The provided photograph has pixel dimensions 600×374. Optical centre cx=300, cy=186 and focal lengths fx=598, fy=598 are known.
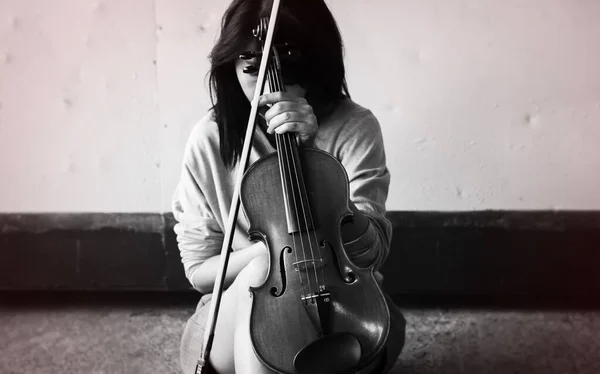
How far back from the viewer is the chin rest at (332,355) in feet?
2.50

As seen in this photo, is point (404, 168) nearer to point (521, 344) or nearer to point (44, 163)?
point (521, 344)

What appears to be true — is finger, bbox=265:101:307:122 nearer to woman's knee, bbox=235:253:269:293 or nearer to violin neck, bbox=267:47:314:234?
violin neck, bbox=267:47:314:234

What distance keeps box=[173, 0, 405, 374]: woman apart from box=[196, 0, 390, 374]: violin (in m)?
0.04

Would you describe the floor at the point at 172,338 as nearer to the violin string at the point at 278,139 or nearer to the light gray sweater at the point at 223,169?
the light gray sweater at the point at 223,169

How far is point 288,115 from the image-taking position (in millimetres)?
831

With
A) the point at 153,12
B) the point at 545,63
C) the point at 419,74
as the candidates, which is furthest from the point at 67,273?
the point at 545,63

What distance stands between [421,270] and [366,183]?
0.52 metres

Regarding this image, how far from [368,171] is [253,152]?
202mm

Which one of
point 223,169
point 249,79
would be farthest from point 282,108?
point 223,169

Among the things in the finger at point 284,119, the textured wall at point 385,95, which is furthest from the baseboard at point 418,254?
the finger at point 284,119

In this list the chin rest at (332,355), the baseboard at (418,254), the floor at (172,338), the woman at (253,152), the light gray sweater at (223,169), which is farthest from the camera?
the baseboard at (418,254)

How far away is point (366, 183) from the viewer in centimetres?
99

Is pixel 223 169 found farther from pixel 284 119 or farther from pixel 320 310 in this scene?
pixel 320 310

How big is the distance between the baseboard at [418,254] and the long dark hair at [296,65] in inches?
17.7
